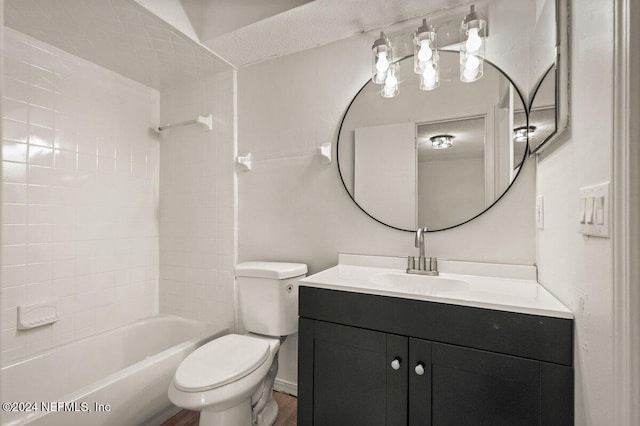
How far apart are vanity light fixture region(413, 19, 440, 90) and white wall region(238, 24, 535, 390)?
0.99 feet

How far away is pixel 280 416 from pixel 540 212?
164 centimetres

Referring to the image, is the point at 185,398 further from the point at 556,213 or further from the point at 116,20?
the point at 116,20

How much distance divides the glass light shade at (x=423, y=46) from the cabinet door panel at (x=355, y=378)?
49.8 inches

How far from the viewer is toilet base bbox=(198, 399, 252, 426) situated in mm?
1451

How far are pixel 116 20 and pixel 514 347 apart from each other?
232 cm

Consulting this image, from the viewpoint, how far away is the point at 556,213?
1.18m

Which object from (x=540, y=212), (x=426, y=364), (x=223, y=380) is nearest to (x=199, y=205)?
(x=223, y=380)

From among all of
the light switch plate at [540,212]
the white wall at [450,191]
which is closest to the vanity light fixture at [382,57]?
the white wall at [450,191]

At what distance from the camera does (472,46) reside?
4.99 feet

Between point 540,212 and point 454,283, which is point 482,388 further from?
point 540,212

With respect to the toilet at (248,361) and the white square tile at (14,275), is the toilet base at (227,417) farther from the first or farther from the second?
the white square tile at (14,275)

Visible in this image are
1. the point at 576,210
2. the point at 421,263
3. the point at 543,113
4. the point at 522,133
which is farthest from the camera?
the point at 421,263

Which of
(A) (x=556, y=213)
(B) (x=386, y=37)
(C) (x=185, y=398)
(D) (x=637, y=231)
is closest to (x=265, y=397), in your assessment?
(C) (x=185, y=398)

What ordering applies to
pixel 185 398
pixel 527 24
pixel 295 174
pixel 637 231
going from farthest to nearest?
pixel 295 174, pixel 527 24, pixel 185 398, pixel 637 231
